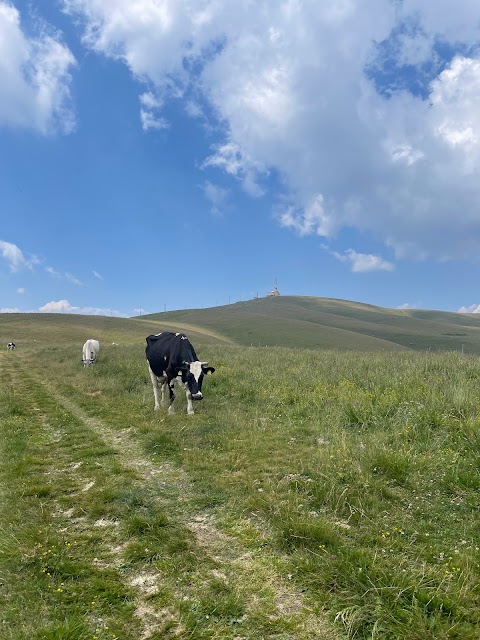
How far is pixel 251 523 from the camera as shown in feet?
17.7

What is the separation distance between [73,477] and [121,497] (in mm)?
1561

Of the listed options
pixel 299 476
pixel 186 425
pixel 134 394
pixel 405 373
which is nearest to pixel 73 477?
pixel 186 425

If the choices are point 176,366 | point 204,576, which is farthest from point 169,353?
point 204,576

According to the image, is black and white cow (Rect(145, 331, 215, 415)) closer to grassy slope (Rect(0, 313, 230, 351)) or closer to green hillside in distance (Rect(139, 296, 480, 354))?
grassy slope (Rect(0, 313, 230, 351))

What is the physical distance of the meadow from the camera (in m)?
3.61

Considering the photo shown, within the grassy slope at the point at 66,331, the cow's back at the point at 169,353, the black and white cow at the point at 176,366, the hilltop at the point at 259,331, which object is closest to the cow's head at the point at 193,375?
the black and white cow at the point at 176,366

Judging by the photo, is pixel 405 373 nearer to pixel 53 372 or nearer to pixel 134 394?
pixel 134 394

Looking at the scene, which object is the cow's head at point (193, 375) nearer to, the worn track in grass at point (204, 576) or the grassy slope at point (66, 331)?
the worn track in grass at point (204, 576)

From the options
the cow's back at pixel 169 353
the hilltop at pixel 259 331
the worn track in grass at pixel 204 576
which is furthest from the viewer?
the hilltop at pixel 259 331

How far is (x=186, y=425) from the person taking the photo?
10.2 meters

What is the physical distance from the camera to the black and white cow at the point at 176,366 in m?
11.9

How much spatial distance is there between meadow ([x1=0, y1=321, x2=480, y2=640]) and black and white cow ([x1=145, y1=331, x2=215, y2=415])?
0.97 m

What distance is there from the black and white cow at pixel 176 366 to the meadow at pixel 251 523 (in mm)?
966

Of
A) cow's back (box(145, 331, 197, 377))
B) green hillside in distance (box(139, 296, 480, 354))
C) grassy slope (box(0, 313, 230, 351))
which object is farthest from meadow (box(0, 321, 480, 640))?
green hillside in distance (box(139, 296, 480, 354))
